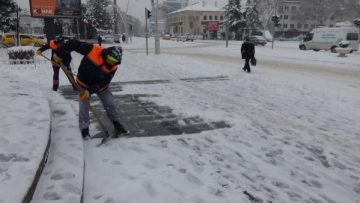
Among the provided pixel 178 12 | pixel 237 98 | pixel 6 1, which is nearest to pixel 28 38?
pixel 6 1

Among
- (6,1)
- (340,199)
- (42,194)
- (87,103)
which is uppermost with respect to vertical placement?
(6,1)

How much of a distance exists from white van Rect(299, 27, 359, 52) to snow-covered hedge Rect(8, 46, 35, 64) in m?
23.4

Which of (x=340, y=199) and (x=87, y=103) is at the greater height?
(x=87, y=103)

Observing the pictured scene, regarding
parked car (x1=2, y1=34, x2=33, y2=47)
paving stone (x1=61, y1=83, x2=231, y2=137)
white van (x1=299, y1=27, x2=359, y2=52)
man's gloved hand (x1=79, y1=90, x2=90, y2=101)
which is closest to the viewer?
man's gloved hand (x1=79, y1=90, x2=90, y2=101)

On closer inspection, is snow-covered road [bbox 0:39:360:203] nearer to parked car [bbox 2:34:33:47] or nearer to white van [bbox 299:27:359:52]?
white van [bbox 299:27:359:52]

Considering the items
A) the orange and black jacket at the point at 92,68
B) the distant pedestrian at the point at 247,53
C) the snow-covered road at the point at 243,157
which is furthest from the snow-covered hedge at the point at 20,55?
the orange and black jacket at the point at 92,68

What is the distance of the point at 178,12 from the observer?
113 m

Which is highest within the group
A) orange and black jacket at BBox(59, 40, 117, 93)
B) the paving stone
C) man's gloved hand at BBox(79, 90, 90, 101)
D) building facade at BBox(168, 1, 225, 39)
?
building facade at BBox(168, 1, 225, 39)

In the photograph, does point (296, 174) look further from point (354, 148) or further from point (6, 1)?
point (6, 1)

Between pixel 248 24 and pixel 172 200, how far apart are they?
7034cm

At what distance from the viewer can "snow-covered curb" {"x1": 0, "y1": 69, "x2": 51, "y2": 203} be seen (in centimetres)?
327

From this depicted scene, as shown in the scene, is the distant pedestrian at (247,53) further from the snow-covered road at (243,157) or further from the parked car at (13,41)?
the parked car at (13,41)

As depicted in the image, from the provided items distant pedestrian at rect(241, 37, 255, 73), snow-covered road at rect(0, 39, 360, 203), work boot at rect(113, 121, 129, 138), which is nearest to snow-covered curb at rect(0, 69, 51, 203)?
snow-covered road at rect(0, 39, 360, 203)

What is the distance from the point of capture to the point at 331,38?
29.8 meters
